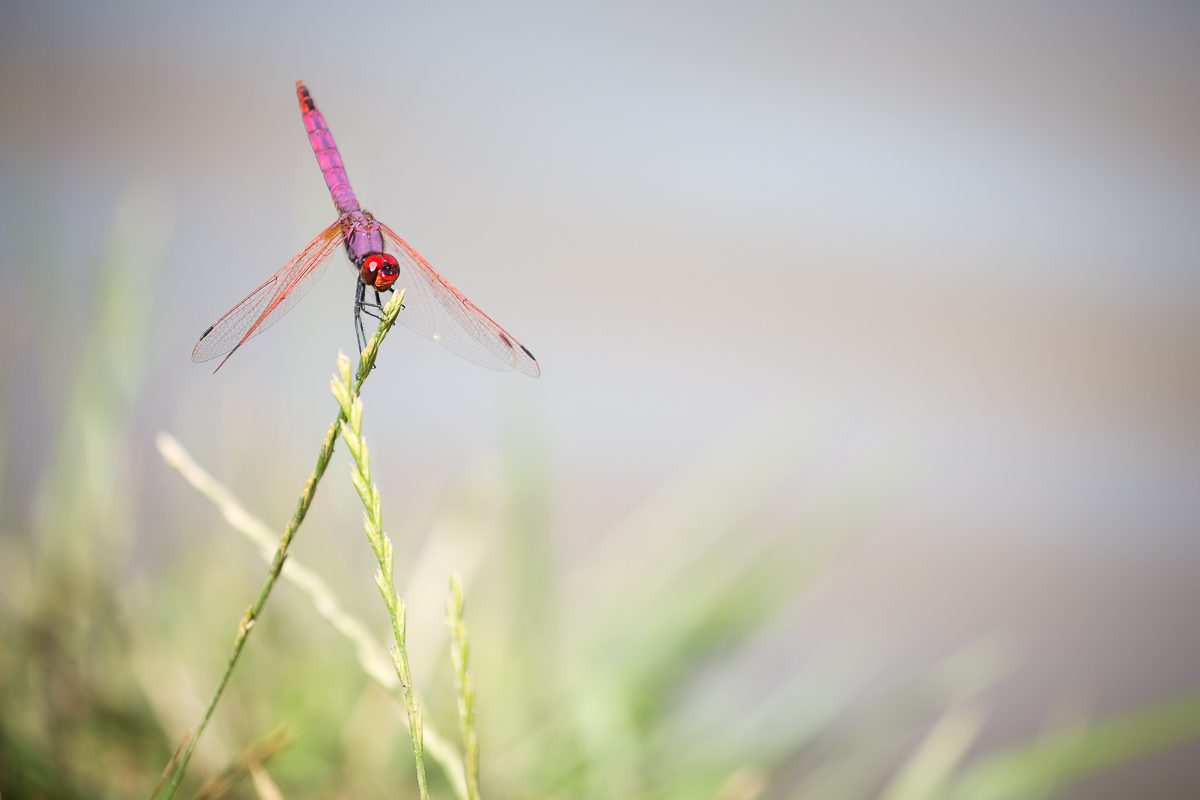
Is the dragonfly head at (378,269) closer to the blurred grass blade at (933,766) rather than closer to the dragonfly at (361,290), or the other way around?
the dragonfly at (361,290)

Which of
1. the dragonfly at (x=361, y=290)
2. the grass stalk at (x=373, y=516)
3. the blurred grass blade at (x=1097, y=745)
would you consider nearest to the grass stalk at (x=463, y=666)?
the grass stalk at (x=373, y=516)

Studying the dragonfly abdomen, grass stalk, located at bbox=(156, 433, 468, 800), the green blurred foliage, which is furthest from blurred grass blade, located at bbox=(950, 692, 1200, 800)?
the dragonfly abdomen

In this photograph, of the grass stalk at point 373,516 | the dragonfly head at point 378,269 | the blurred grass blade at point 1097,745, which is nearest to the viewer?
the grass stalk at point 373,516

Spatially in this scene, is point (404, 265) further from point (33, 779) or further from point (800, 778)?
point (800, 778)

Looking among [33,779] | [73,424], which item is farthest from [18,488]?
[33,779]

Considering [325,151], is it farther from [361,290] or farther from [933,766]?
[933,766]
